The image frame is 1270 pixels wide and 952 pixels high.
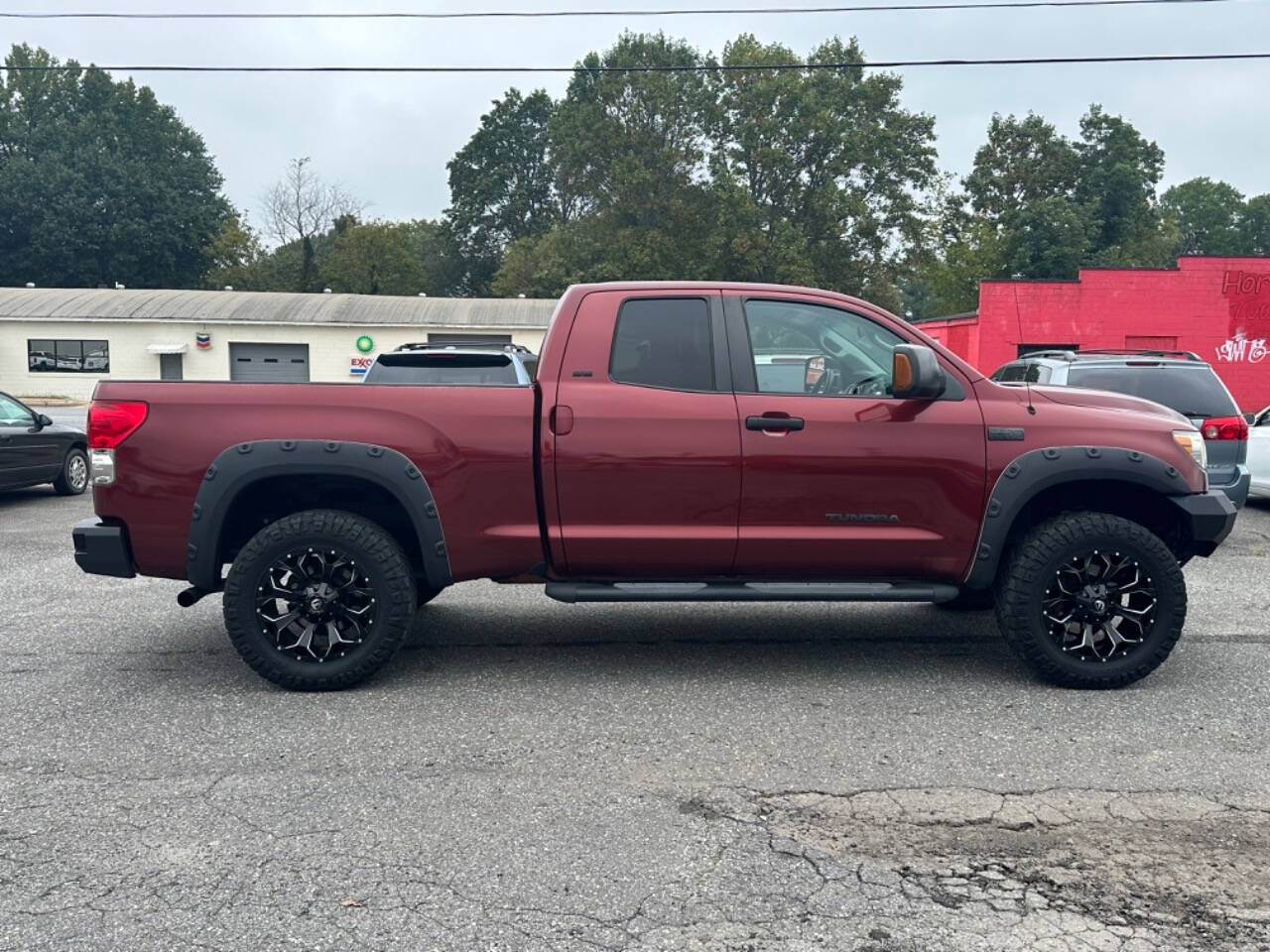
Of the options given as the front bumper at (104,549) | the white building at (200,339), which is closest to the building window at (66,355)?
the white building at (200,339)

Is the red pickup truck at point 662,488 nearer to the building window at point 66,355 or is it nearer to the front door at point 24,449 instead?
the front door at point 24,449

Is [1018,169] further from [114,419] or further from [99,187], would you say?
[114,419]

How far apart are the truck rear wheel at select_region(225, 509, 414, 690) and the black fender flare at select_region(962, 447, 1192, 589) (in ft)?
9.31

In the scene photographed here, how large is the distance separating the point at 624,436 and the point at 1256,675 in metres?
3.51

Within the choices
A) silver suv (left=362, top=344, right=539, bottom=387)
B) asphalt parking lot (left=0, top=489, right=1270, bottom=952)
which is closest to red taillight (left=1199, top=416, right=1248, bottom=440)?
asphalt parking lot (left=0, top=489, right=1270, bottom=952)

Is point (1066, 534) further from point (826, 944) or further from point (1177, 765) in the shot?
point (826, 944)

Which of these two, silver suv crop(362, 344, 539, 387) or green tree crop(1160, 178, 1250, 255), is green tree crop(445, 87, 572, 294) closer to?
green tree crop(1160, 178, 1250, 255)

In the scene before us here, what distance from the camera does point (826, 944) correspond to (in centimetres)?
304

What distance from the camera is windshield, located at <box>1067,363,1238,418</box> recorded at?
9.34 meters

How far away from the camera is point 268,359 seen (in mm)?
39750

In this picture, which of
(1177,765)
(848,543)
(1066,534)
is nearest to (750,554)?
(848,543)

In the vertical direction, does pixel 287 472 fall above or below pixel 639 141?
below

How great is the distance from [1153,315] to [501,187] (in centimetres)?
5839

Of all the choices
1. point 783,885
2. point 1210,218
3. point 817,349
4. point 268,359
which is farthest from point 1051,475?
point 1210,218
